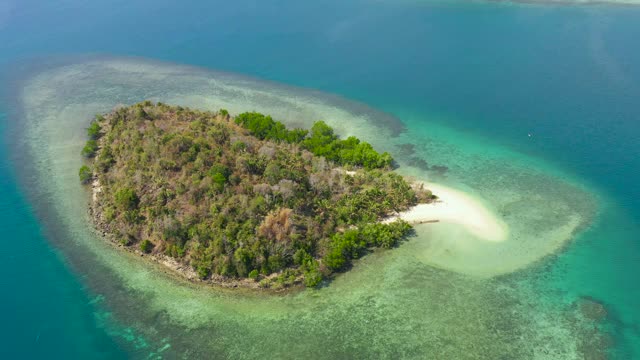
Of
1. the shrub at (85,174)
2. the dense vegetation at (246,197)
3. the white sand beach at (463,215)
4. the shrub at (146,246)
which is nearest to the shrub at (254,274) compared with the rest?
the dense vegetation at (246,197)

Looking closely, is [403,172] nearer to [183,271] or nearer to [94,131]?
[183,271]

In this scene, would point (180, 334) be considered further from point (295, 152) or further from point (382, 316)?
point (295, 152)

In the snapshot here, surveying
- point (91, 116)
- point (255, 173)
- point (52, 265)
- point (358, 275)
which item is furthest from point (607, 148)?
point (91, 116)

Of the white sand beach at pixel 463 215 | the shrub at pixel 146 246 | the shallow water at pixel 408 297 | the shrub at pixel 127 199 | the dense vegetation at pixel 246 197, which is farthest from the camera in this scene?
the shrub at pixel 127 199

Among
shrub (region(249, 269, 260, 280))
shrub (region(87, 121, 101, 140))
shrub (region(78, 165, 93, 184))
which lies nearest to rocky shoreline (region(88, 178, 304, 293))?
shrub (region(249, 269, 260, 280))

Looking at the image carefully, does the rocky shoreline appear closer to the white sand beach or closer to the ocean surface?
the ocean surface

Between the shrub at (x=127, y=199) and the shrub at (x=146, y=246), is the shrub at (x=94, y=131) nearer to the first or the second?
the shrub at (x=127, y=199)

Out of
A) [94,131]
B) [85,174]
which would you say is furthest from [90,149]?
[85,174]
